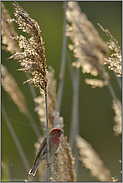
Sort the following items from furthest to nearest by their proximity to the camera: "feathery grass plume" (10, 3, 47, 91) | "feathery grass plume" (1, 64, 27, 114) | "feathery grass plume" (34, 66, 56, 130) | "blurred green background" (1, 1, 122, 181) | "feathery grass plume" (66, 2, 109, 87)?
"blurred green background" (1, 1, 122, 181) < "feathery grass plume" (1, 64, 27, 114) < "feathery grass plume" (34, 66, 56, 130) < "feathery grass plume" (66, 2, 109, 87) < "feathery grass plume" (10, 3, 47, 91)

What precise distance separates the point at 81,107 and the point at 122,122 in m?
3.64

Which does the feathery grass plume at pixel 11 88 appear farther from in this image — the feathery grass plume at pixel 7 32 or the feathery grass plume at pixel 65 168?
the feathery grass plume at pixel 65 168

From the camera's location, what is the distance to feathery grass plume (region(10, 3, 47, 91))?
39.8 inches

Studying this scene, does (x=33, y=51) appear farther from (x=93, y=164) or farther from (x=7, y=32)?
(x=93, y=164)

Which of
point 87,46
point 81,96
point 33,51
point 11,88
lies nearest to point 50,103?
point 11,88

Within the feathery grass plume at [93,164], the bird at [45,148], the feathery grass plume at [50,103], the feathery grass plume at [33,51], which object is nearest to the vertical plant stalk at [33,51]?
the feathery grass plume at [33,51]

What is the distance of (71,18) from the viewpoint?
1.56m

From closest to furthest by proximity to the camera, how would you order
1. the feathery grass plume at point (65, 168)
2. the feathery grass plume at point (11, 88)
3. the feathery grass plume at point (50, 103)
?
the feathery grass plume at point (65, 168), the feathery grass plume at point (50, 103), the feathery grass plume at point (11, 88)

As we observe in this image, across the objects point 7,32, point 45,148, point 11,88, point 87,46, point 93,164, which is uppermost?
point 7,32

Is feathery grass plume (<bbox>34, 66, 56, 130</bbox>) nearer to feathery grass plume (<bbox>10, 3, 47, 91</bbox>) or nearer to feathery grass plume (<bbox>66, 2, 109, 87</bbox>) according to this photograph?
feathery grass plume (<bbox>66, 2, 109, 87</bbox>)

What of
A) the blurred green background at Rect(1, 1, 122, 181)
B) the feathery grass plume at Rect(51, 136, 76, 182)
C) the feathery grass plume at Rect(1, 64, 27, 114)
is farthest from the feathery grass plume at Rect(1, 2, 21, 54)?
the blurred green background at Rect(1, 1, 122, 181)

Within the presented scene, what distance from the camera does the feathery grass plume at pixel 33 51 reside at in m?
1.01

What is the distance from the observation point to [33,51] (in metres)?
1.03

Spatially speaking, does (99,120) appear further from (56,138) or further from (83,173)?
(56,138)
